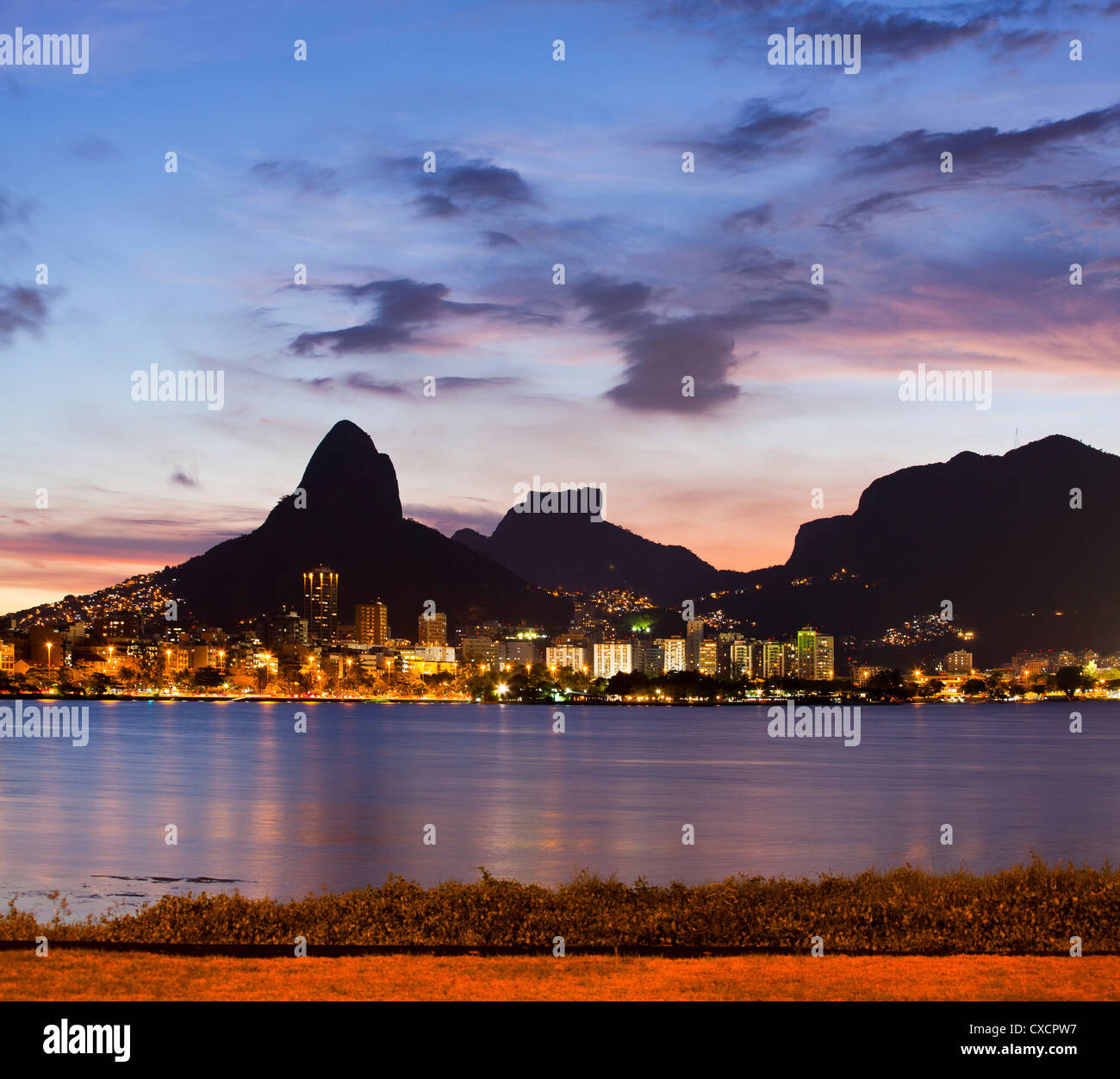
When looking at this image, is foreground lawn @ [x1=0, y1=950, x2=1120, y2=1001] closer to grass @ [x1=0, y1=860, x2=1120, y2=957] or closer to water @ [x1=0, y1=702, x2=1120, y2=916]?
grass @ [x1=0, y1=860, x2=1120, y2=957]

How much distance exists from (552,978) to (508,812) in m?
47.6

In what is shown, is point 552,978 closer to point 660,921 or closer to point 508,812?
point 660,921

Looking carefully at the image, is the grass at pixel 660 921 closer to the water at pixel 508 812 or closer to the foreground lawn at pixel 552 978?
the foreground lawn at pixel 552 978

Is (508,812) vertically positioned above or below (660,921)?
below

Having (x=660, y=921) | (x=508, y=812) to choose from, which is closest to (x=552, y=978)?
(x=660, y=921)

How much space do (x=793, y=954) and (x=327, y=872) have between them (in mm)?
26367

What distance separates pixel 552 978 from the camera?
13203 millimetres

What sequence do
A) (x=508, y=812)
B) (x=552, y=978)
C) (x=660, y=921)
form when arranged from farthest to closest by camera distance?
(x=508, y=812)
(x=660, y=921)
(x=552, y=978)

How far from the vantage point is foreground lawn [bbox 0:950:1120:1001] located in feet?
40.9

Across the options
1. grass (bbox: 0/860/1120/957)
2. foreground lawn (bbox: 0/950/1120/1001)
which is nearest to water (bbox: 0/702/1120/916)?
grass (bbox: 0/860/1120/957)

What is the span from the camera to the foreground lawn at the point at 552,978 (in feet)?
40.9

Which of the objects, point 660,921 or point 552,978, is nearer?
point 552,978
